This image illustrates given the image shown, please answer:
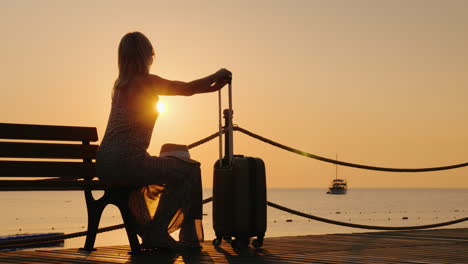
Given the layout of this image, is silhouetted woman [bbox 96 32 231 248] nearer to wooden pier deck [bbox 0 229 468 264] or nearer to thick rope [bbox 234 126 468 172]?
wooden pier deck [bbox 0 229 468 264]

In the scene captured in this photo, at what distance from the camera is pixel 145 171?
267 inches

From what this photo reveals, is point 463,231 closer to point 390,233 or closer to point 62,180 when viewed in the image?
point 390,233

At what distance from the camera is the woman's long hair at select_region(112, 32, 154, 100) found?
6.75 meters

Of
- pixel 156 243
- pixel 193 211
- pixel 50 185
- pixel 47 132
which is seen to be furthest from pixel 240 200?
pixel 47 132

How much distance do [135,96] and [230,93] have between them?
45.3 inches

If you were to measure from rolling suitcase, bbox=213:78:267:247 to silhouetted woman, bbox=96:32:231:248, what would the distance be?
1.95 feet

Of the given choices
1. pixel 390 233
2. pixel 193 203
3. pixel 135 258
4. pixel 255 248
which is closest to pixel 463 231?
pixel 390 233

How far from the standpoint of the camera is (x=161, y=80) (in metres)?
6.83

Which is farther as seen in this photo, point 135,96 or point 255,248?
point 255,248

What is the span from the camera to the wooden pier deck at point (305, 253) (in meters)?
6.45

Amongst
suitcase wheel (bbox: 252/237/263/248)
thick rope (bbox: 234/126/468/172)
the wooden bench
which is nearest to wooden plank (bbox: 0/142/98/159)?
the wooden bench

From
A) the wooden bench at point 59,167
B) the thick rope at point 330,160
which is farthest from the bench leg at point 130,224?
the thick rope at point 330,160

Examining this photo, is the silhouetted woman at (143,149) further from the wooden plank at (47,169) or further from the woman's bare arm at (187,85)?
the wooden plank at (47,169)

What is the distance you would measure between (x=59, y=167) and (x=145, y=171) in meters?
1.01
